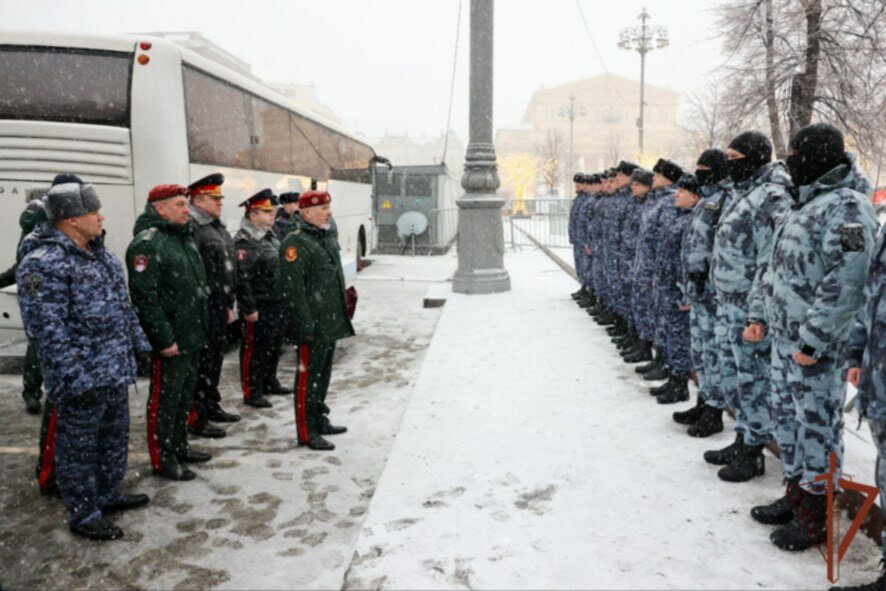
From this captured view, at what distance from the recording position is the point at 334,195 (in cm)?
1366

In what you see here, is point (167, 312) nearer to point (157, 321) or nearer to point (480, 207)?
point (157, 321)

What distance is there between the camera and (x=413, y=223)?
2019 centimetres

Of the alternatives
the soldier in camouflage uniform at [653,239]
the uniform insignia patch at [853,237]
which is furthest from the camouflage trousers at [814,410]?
the soldier in camouflage uniform at [653,239]

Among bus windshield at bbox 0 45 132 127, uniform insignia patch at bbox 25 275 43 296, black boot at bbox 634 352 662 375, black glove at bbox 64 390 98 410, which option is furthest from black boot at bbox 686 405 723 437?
bus windshield at bbox 0 45 132 127

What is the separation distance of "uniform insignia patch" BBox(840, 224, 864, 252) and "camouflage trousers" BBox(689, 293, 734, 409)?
5.02 feet

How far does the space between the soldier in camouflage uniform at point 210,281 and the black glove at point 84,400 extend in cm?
167

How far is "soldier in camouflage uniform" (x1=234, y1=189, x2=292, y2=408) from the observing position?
5807mm

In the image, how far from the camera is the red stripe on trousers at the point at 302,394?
4.68 metres

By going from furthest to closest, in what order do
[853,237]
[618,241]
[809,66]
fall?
[809,66], [618,241], [853,237]

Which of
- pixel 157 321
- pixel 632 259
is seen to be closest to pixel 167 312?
pixel 157 321

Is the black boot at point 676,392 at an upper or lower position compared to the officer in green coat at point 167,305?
lower

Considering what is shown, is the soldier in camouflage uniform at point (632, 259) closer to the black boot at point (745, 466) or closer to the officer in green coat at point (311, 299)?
the black boot at point (745, 466)

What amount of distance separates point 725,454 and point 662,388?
4.64 feet

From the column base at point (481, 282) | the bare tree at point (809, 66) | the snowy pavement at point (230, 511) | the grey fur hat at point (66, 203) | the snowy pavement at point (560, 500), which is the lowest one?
the snowy pavement at point (230, 511)
